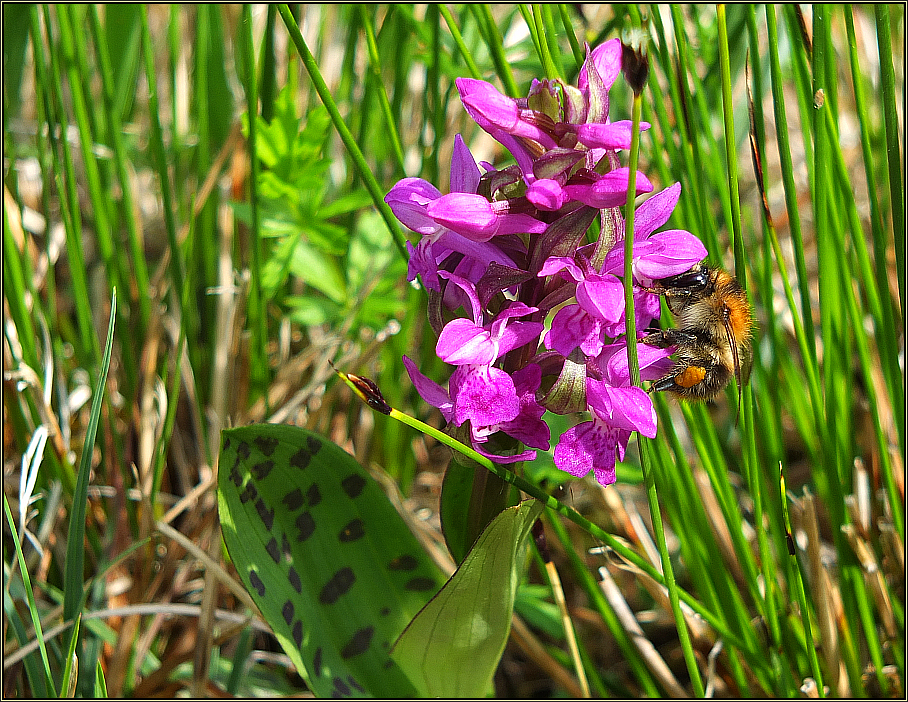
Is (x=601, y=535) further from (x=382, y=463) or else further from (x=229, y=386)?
(x=229, y=386)

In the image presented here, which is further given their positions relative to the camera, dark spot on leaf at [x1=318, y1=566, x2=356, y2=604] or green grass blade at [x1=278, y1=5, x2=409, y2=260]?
dark spot on leaf at [x1=318, y1=566, x2=356, y2=604]

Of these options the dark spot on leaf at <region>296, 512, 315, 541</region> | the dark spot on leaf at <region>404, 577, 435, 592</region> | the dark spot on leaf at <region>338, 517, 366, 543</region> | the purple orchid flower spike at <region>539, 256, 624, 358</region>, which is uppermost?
the purple orchid flower spike at <region>539, 256, 624, 358</region>

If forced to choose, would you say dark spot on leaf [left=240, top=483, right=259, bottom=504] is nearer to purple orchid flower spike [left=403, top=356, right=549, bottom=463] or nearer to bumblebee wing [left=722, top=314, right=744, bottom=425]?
purple orchid flower spike [left=403, top=356, right=549, bottom=463]

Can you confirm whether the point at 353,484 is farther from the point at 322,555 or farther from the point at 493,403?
the point at 493,403

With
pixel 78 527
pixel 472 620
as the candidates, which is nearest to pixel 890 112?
pixel 472 620

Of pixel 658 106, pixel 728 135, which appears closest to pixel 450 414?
pixel 728 135

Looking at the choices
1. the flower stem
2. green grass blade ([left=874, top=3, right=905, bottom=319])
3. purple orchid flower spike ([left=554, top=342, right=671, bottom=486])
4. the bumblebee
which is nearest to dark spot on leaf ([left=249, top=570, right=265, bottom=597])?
the flower stem

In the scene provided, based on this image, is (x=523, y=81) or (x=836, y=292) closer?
(x=836, y=292)
